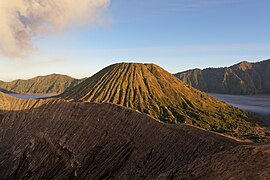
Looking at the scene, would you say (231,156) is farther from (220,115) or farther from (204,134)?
(220,115)

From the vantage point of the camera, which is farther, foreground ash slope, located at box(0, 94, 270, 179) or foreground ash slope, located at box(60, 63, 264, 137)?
foreground ash slope, located at box(60, 63, 264, 137)

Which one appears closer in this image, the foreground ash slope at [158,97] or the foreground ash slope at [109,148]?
the foreground ash slope at [109,148]

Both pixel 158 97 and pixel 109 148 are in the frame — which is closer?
pixel 109 148

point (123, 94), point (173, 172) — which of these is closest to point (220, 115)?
point (123, 94)

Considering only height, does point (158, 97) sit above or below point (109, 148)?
below
